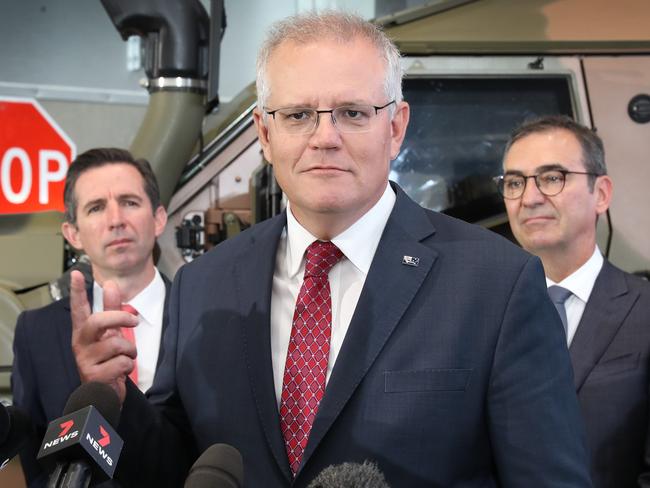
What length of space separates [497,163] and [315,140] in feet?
6.22

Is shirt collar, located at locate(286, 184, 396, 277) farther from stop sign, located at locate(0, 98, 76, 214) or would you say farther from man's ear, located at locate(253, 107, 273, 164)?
stop sign, located at locate(0, 98, 76, 214)

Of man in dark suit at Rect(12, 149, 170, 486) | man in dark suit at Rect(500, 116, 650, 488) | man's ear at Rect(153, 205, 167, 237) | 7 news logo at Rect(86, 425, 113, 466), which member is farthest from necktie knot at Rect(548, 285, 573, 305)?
7 news logo at Rect(86, 425, 113, 466)

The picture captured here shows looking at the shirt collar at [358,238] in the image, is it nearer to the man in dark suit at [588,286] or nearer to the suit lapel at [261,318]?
the suit lapel at [261,318]

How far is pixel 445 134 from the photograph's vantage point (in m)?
3.12

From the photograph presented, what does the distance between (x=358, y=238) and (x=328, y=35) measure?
0.32 metres

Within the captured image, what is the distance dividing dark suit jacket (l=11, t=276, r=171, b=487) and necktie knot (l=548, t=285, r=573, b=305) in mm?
966

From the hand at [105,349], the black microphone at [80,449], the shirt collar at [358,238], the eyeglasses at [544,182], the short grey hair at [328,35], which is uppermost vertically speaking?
the short grey hair at [328,35]

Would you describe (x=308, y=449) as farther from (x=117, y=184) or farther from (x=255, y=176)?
(x=255, y=176)

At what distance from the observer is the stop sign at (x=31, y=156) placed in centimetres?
382

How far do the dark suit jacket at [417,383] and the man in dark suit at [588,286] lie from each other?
22.9 inches

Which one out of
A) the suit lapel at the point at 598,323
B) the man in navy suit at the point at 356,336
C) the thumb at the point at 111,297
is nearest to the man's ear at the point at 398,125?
the man in navy suit at the point at 356,336

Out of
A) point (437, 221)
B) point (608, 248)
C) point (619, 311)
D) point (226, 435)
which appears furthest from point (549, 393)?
point (608, 248)

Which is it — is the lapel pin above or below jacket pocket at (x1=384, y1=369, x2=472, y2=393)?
above

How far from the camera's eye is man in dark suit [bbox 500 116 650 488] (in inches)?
74.0
